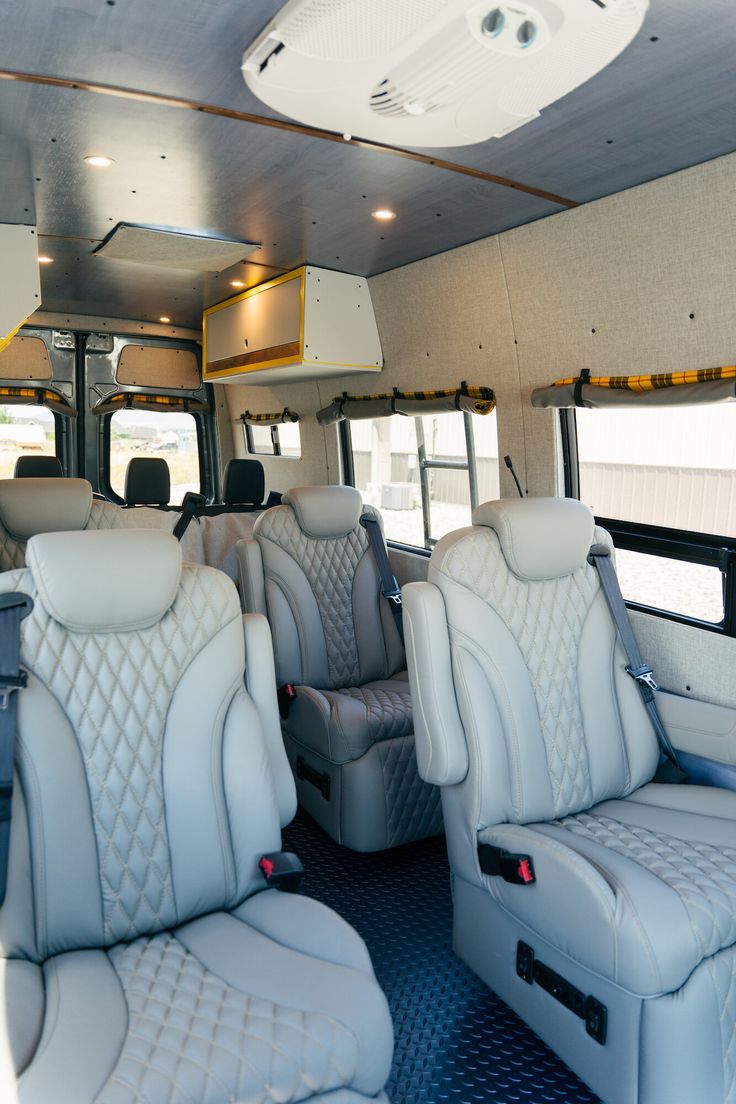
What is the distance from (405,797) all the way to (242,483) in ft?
9.73

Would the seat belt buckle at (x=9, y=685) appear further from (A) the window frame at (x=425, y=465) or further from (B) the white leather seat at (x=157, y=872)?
(A) the window frame at (x=425, y=465)

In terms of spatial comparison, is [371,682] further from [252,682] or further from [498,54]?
[498,54]

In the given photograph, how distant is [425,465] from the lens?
485 centimetres

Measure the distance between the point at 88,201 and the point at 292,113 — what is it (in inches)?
64.6

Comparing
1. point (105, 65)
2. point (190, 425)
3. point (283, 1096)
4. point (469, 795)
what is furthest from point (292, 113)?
point (190, 425)

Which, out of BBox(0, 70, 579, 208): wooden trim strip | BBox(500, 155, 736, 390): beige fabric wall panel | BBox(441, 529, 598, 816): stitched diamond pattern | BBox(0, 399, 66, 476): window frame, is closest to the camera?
BBox(0, 70, 579, 208): wooden trim strip

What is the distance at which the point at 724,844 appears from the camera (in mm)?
2104

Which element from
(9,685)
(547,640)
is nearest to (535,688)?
(547,640)

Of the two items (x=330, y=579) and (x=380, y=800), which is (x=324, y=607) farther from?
(x=380, y=800)

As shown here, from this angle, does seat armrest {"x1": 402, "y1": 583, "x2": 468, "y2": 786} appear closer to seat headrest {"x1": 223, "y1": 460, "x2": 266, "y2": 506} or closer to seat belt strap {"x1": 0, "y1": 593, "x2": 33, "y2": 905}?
seat belt strap {"x1": 0, "y1": 593, "x2": 33, "y2": 905}

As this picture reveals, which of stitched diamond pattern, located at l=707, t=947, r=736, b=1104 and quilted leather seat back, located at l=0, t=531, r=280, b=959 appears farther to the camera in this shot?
stitched diamond pattern, located at l=707, t=947, r=736, b=1104

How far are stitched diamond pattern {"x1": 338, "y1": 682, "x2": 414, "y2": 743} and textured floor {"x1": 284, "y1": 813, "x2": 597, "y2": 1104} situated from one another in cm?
Answer: 48

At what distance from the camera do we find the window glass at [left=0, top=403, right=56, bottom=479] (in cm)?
627

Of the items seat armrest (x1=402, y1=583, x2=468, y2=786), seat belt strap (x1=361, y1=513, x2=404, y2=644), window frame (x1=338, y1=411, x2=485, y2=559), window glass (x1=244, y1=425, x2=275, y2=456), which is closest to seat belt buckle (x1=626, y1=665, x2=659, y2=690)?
seat armrest (x1=402, y1=583, x2=468, y2=786)
